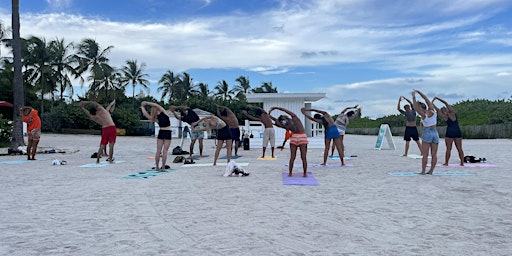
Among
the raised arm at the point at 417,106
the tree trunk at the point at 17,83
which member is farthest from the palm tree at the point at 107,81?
the raised arm at the point at 417,106

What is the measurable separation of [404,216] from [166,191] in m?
4.21

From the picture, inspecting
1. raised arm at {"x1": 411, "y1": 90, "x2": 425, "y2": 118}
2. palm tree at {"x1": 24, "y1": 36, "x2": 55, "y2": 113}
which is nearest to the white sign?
raised arm at {"x1": 411, "y1": 90, "x2": 425, "y2": 118}

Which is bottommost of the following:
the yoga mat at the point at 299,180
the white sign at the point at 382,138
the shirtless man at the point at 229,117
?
the yoga mat at the point at 299,180

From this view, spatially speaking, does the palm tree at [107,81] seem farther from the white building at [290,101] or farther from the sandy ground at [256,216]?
the sandy ground at [256,216]

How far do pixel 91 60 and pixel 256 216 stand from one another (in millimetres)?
52774

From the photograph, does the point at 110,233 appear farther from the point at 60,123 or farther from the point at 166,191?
the point at 60,123

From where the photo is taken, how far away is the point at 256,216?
5664mm

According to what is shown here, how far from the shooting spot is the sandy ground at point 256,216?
4.30 metres

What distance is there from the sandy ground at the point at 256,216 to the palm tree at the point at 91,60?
4490 centimetres

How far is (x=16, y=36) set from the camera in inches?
750

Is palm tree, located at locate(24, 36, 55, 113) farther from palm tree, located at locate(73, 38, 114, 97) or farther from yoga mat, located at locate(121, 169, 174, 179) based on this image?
yoga mat, located at locate(121, 169, 174, 179)

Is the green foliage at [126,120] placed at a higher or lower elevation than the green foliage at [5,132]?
higher

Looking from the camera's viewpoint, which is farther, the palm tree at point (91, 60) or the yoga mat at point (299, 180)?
the palm tree at point (91, 60)

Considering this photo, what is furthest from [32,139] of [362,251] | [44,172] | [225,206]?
[362,251]
